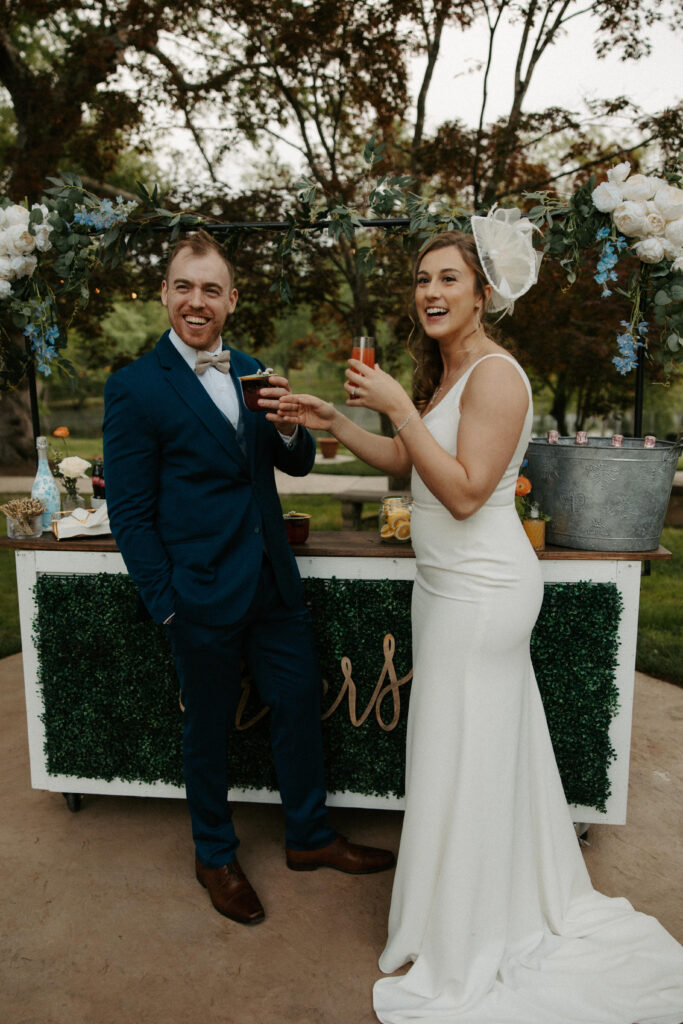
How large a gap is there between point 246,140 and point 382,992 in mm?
8582

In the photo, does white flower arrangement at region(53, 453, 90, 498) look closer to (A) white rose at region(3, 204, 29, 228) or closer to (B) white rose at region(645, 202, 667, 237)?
(A) white rose at region(3, 204, 29, 228)

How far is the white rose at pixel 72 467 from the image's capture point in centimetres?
309

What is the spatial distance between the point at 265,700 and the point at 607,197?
2.14 m

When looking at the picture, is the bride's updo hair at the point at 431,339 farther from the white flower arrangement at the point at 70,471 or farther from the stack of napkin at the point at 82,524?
the white flower arrangement at the point at 70,471

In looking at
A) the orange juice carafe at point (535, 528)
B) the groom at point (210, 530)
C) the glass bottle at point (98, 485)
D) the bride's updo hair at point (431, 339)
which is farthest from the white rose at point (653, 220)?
the glass bottle at point (98, 485)

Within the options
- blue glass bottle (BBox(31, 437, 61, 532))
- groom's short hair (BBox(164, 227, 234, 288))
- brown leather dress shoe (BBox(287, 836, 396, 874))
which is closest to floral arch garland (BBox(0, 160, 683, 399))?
blue glass bottle (BBox(31, 437, 61, 532))

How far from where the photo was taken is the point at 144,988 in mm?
2146

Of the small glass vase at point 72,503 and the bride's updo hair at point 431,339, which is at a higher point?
the bride's updo hair at point 431,339

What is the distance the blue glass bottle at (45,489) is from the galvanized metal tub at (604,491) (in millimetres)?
1912

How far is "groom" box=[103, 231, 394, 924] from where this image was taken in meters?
2.25

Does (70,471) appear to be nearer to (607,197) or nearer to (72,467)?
(72,467)

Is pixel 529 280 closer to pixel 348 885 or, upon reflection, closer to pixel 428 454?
pixel 428 454

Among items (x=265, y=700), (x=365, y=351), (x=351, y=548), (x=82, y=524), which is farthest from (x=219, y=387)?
(x=265, y=700)

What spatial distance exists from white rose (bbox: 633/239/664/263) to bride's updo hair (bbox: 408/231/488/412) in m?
0.86
